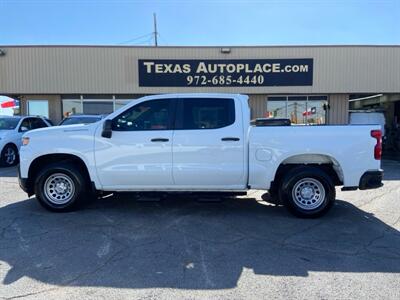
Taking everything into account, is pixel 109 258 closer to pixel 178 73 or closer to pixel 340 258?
pixel 340 258

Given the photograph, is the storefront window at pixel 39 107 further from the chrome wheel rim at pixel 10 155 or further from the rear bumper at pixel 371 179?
the rear bumper at pixel 371 179

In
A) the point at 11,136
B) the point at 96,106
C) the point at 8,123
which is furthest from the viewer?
the point at 96,106

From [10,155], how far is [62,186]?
7.19 m

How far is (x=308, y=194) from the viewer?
5805 millimetres

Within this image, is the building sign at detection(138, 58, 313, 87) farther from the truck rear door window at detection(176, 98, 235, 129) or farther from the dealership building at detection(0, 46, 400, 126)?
the truck rear door window at detection(176, 98, 235, 129)

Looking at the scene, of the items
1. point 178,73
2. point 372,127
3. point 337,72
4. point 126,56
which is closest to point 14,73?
point 126,56

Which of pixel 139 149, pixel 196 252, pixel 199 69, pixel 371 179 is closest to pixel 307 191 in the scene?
pixel 371 179

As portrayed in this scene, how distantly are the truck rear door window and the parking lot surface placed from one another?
1.52 m

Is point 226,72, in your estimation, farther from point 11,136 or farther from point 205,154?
point 205,154

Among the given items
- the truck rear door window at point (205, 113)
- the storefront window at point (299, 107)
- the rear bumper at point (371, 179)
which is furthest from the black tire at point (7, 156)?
the storefront window at point (299, 107)

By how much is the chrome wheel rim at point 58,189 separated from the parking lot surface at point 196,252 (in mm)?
268

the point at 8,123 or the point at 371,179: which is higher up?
the point at 8,123

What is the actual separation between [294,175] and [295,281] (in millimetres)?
2297

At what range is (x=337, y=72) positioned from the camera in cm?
1611
